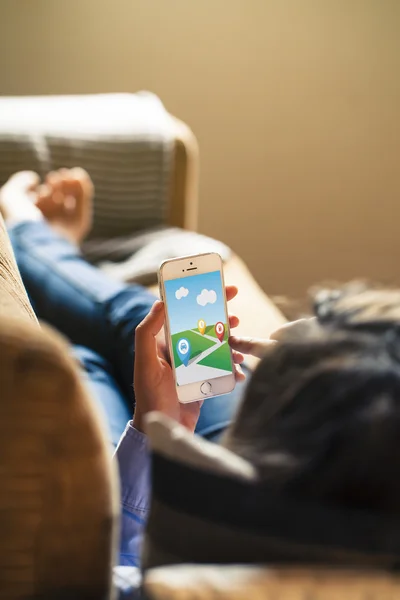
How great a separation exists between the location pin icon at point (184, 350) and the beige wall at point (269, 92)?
1572 mm

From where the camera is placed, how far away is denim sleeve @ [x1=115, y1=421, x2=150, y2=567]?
2.14ft

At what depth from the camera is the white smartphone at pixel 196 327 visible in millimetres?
754

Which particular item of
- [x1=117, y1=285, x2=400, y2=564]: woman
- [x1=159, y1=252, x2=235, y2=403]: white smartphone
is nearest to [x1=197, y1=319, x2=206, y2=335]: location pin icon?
[x1=159, y1=252, x2=235, y2=403]: white smartphone

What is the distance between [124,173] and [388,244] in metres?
1.11

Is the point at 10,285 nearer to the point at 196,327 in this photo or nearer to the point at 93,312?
the point at 196,327

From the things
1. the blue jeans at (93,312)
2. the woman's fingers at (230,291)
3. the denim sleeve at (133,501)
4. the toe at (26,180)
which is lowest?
the blue jeans at (93,312)

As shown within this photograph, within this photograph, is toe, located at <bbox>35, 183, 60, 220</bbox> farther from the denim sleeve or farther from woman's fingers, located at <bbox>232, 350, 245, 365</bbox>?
the denim sleeve

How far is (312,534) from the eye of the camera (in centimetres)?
35

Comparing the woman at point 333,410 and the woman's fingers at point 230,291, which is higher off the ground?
the woman at point 333,410

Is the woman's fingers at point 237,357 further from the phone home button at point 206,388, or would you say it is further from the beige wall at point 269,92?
the beige wall at point 269,92

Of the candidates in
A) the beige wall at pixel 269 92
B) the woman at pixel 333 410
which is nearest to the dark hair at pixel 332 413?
the woman at pixel 333 410

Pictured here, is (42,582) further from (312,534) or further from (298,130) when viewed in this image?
(298,130)

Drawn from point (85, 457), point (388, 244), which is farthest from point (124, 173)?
point (85, 457)

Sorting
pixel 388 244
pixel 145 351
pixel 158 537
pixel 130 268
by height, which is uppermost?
pixel 158 537
